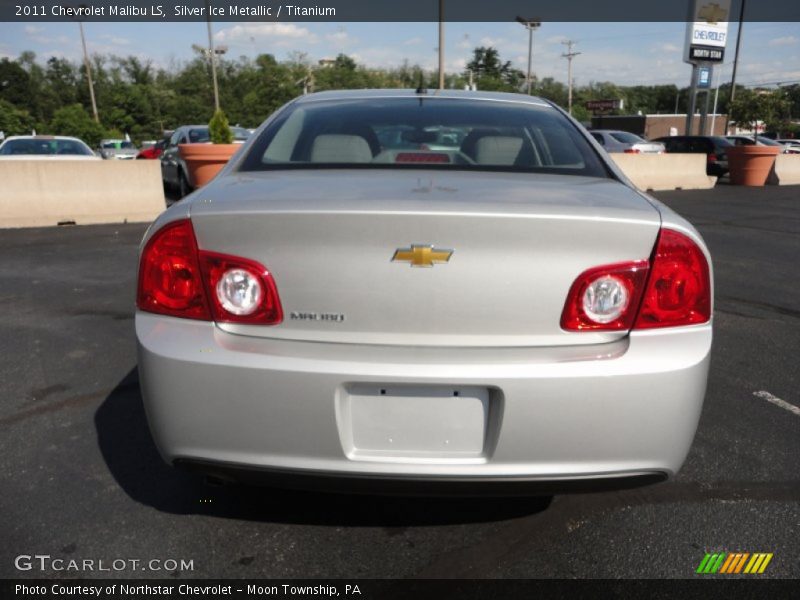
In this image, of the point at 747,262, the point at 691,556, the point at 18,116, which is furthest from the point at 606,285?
the point at 18,116

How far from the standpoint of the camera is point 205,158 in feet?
36.8

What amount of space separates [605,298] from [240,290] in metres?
1.05

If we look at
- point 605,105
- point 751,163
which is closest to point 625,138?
point 751,163

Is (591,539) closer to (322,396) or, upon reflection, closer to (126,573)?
(322,396)

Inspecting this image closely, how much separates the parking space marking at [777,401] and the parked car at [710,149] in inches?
727

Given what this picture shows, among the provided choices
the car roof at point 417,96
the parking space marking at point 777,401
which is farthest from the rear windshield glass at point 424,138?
the parking space marking at point 777,401

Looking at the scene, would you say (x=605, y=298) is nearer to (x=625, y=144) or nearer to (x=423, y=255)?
(x=423, y=255)

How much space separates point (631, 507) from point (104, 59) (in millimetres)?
80742

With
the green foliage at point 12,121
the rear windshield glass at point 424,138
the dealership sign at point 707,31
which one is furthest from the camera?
the green foliage at point 12,121

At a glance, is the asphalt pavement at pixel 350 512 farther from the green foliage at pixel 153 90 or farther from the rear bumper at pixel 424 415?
the green foliage at pixel 153 90

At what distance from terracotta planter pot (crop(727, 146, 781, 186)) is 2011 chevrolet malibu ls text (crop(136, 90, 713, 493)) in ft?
63.3

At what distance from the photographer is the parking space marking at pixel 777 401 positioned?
3.37m

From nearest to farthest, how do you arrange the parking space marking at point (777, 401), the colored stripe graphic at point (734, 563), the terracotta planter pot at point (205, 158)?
the colored stripe graphic at point (734, 563) < the parking space marking at point (777, 401) < the terracotta planter pot at point (205, 158)
